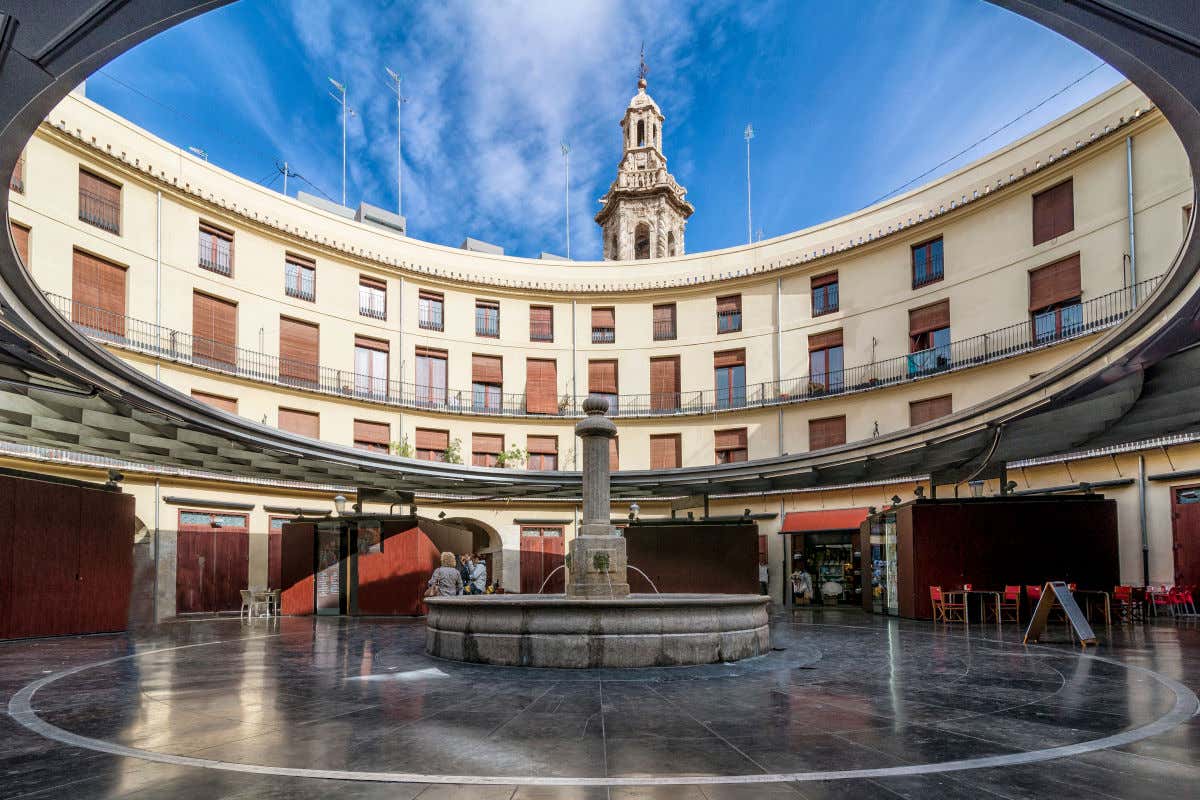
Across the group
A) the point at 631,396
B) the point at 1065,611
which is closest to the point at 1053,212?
the point at 1065,611

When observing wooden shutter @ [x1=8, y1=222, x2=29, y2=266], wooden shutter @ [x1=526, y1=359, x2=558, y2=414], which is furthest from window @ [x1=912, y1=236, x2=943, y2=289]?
wooden shutter @ [x1=8, y1=222, x2=29, y2=266]

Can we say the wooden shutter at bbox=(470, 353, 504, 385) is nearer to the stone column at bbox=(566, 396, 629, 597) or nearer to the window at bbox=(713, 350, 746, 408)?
the window at bbox=(713, 350, 746, 408)

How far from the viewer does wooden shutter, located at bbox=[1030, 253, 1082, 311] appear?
2272cm

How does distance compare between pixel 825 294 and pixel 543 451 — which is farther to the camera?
pixel 543 451

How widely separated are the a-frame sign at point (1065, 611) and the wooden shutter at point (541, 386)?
22.4 m

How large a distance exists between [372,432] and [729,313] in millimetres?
14537

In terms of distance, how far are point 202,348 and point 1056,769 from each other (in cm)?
2562

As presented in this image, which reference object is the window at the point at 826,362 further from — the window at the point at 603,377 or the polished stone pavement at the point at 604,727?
the polished stone pavement at the point at 604,727

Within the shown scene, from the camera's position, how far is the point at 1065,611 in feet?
38.5

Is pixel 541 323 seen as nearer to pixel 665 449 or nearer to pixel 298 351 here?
pixel 665 449

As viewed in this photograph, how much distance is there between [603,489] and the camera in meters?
11.8

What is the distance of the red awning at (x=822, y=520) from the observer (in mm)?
26812

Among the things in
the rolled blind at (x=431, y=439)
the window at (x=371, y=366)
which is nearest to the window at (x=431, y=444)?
the rolled blind at (x=431, y=439)

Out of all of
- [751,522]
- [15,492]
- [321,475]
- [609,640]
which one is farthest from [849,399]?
[15,492]
